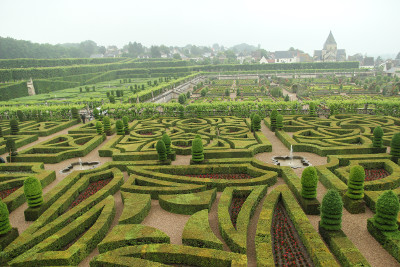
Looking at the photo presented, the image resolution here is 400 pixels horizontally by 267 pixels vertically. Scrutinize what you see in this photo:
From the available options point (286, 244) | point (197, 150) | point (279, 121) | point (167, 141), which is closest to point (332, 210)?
point (286, 244)

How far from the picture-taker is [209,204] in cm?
1252

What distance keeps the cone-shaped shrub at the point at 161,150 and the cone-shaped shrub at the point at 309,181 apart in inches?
346

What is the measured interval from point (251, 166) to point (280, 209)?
4.28 m

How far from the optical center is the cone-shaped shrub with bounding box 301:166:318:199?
11773 millimetres

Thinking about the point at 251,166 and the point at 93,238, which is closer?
the point at 93,238

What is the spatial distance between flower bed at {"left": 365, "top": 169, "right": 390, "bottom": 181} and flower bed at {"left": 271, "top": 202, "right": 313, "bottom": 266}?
641 centimetres

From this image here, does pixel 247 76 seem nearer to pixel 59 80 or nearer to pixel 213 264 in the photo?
pixel 59 80

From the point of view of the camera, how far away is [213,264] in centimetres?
887

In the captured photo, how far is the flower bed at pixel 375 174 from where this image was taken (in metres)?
14.9

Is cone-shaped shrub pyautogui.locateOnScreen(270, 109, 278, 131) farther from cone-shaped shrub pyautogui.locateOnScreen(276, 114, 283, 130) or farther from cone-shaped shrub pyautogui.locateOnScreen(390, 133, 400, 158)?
cone-shaped shrub pyautogui.locateOnScreen(390, 133, 400, 158)

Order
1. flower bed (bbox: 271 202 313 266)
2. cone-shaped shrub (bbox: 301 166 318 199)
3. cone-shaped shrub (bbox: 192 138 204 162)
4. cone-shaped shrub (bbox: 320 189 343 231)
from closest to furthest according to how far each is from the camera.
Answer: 1. flower bed (bbox: 271 202 313 266)
2. cone-shaped shrub (bbox: 320 189 343 231)
3. cone-shaped shrub (bbox: 301 166 318 199)
4. cone-shaped shrub (bbox: 192 138 204 162)

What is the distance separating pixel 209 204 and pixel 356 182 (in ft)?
21.6

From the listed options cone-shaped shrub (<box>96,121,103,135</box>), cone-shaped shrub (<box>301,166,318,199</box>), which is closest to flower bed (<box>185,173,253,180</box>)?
cone-shaped shrub (<box>301,166,318,199</box>)

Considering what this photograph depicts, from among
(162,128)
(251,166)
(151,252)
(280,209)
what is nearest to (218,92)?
(162,128)
